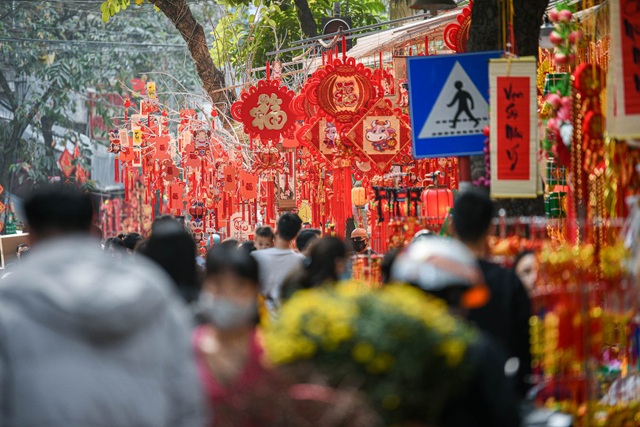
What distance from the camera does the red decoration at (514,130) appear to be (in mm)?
8141

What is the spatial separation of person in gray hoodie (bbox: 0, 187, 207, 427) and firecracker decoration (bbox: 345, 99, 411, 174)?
9.98 metres

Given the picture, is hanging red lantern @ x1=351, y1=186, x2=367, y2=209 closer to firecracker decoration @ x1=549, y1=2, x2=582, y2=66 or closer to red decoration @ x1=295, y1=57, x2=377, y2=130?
red decoration @ x1=295, y1=57, x2=377, y2=130

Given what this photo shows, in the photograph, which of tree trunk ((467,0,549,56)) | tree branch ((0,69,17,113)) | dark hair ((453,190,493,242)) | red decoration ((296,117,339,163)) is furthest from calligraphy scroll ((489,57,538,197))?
tree branch ((0,69,17,113))

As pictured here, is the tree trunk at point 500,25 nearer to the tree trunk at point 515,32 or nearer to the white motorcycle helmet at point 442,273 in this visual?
the tree trunk at point 515,32

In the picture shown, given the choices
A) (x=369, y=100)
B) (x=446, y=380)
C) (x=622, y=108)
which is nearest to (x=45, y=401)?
(x=446, y=380)

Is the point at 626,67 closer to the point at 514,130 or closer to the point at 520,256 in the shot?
the point at 514,130

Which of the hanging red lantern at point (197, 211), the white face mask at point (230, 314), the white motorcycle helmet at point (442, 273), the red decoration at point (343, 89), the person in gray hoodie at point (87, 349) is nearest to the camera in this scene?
the person in gray hoodie at point (87, 349)

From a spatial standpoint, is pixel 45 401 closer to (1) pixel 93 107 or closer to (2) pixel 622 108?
(2) pixel 622 108

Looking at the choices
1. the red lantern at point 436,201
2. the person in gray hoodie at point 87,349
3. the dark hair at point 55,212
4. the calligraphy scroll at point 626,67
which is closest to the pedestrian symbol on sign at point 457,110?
the calligraphy scroll at point 626,67

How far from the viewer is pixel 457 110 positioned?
8906 millimetres

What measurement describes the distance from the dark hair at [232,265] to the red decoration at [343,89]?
29.9 ft

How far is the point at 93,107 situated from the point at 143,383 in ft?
150

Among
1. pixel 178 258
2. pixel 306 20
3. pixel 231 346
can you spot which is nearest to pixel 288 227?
pixel 178 258

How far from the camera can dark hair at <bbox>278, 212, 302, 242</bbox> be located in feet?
29.6
